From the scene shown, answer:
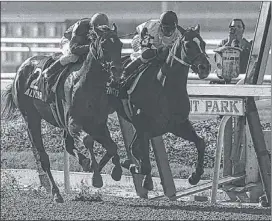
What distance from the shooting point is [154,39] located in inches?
350

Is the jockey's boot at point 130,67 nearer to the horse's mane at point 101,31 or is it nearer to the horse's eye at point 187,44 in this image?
the horse's mane at point 101,31

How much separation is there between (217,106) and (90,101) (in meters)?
1.16

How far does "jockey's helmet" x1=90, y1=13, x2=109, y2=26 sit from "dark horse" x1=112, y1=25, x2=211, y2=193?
525 mm

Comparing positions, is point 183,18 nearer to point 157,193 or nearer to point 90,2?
point 90,2

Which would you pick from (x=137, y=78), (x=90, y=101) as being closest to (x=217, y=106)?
(x=137, y=78)

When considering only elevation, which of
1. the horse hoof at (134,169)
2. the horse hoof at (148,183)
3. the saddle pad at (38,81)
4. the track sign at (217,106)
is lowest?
the horse hoof at (148,183)

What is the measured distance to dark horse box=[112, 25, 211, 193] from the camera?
28.8ft

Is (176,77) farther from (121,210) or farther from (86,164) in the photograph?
(121,210)

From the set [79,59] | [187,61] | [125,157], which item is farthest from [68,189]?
[187,61]

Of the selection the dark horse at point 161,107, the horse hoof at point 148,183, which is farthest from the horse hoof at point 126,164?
the horse hoof at point 148,183

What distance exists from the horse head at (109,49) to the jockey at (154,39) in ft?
1.36

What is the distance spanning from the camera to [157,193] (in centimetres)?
969

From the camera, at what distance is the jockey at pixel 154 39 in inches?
346

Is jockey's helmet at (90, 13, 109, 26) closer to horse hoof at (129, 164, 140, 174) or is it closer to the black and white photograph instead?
the black and white photograph
